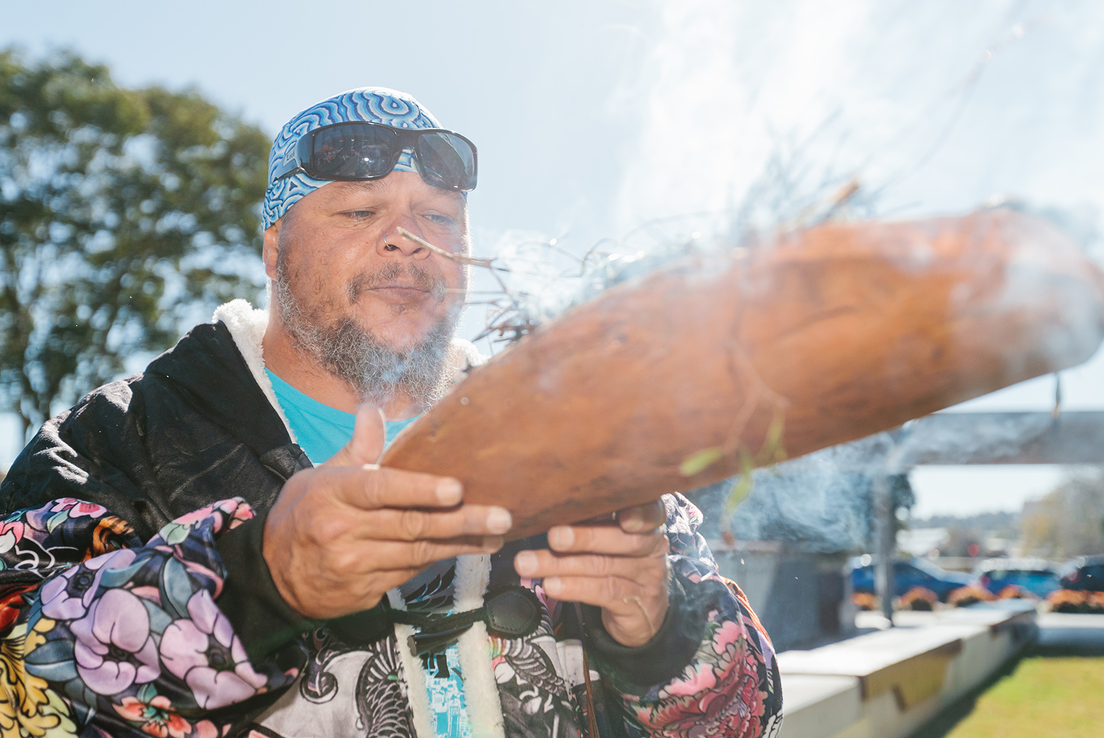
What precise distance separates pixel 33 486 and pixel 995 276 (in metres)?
1.78

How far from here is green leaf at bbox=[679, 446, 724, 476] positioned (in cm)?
95

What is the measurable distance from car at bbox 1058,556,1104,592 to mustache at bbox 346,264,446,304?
85.2 ft

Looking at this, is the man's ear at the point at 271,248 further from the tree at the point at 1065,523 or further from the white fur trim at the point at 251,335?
the tree at the point at 1065,523

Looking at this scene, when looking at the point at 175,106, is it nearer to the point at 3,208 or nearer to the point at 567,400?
the point at 3,208

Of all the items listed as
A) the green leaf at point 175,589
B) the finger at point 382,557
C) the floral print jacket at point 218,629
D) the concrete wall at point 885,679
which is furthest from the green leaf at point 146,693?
the concrete wall at point 885,679

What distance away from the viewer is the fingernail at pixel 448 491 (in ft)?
3.28

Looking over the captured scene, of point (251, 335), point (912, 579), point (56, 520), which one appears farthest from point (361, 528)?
point (912, 579)

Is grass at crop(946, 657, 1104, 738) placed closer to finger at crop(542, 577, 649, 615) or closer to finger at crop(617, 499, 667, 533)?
finger at crop(542, 577, 649, 615)

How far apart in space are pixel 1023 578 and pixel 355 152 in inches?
1164

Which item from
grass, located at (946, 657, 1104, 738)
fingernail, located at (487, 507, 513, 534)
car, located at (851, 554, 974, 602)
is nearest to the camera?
fingernail, located at (487, 507, 513, 534)

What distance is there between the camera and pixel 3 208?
13.7 metres

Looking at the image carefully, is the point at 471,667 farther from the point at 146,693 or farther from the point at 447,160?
the point at 447,160

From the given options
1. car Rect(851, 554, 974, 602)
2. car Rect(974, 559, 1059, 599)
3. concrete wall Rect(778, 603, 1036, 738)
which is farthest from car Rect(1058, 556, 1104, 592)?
concrete wall Rect(778, 603, 1036, 738)

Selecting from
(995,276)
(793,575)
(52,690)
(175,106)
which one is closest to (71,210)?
(175,106)
